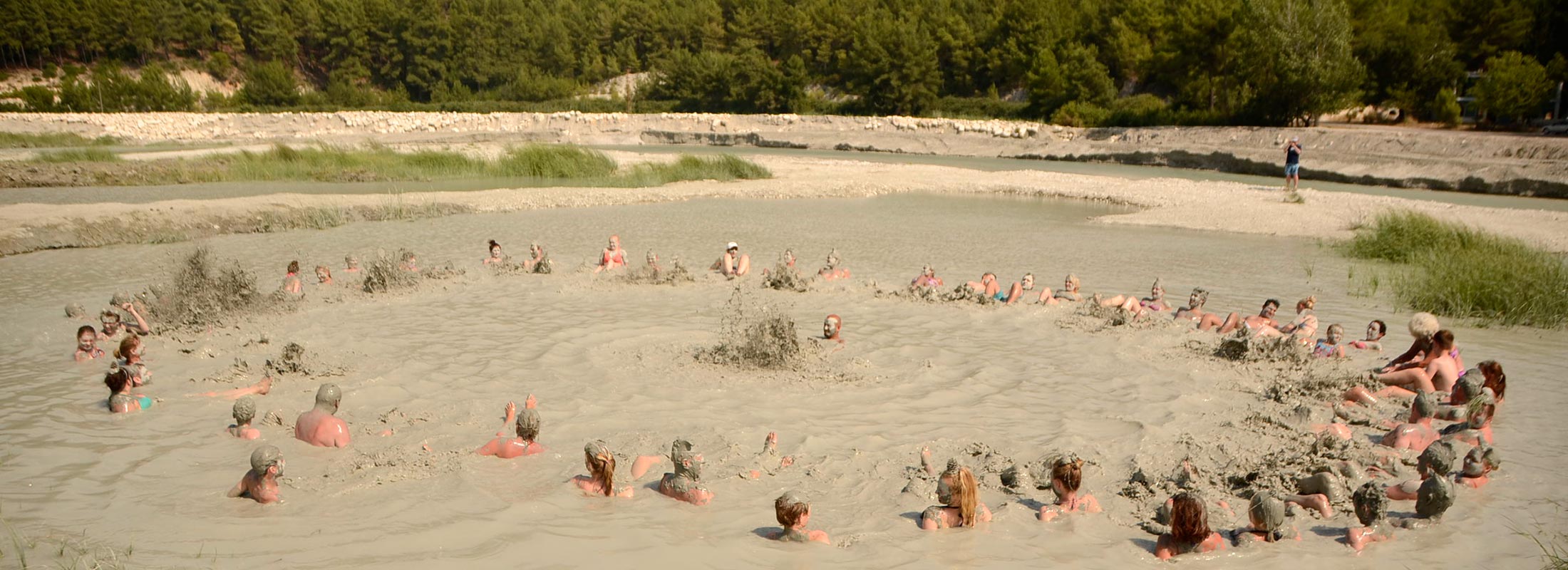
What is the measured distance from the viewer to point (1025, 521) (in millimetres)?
6074

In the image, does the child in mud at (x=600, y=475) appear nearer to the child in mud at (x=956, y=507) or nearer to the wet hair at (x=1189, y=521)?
the child in mud at (x=956, y=507)

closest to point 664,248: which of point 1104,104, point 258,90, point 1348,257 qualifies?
point 1348,257

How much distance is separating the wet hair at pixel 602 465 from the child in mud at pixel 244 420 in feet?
9.13

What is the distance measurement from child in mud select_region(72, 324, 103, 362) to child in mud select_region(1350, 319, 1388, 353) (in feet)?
39.7

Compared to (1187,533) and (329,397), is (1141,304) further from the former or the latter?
(329,397)

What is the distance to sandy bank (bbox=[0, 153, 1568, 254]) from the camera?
56.6 feet

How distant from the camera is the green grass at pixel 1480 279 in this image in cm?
1161

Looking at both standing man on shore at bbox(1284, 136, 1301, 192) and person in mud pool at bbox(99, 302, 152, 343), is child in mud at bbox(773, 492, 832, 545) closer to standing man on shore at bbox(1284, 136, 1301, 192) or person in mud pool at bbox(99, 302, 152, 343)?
person in mud pool at bbox(99, 302, 152, 343)

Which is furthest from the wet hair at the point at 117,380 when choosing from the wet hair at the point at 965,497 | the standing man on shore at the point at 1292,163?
the standing man on shore at the point at 1292,163

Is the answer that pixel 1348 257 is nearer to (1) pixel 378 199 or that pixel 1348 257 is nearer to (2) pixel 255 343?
(2) pixel 255 343

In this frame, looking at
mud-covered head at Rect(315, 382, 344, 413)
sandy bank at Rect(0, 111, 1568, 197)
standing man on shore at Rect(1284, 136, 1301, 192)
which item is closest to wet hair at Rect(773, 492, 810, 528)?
mud-covered head at Rect(315, 382, 344, 413)

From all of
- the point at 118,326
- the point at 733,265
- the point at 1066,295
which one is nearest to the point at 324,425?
the point at 118,326

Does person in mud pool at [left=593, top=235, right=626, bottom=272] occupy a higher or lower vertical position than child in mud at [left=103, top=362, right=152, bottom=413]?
higher

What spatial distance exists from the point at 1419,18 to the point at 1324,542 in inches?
1759
